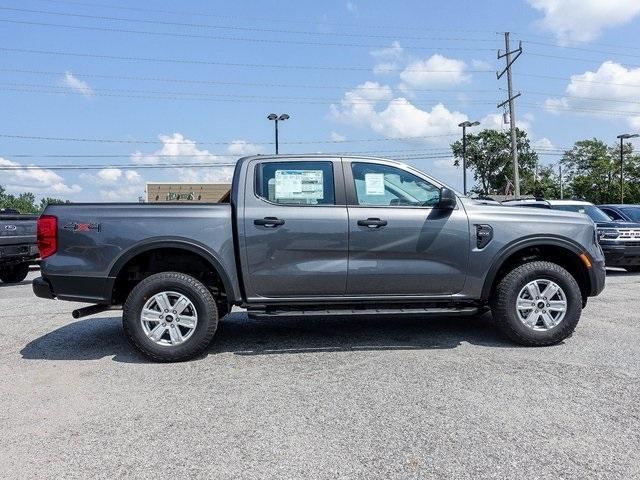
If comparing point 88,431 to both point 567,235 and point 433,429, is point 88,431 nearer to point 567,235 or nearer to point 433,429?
point 433,429

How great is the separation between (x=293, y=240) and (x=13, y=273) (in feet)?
31.3

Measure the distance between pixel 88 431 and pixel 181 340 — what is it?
1479 millimetres

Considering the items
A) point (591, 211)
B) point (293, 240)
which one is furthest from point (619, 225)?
point (293, 240)

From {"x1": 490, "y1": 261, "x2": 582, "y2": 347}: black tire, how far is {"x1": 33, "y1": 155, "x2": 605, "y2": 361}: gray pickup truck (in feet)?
0.04

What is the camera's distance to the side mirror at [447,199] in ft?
16.1

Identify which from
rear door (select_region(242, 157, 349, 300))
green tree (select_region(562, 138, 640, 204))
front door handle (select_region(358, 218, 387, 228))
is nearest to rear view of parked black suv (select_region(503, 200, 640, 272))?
front door handle (select_region(358, 218, 387, 228))

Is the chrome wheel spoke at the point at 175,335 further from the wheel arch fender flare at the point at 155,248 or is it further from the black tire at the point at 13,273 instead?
the black tire at the point at 13,273

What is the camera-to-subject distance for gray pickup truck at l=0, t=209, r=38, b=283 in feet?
33.9

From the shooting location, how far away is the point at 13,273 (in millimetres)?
11578

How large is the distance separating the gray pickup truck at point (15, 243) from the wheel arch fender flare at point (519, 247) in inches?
375

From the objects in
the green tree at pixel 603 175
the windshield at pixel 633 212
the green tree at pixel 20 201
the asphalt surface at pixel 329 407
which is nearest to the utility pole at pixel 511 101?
the windshield at pixel 633 212

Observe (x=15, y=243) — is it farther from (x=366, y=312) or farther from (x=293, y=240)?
(x=366, y=312)

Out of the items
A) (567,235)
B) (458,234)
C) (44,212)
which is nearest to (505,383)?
(458,234)

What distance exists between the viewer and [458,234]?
498 cm
